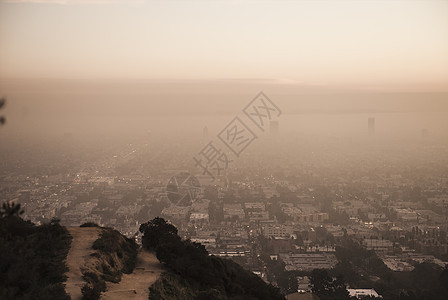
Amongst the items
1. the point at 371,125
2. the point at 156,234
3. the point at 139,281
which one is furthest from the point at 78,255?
the point at 371,125

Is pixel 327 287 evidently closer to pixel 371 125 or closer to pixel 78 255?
pixel 78 255

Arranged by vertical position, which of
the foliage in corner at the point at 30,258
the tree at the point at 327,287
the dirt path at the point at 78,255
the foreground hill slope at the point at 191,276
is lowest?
the tree at the point at 327,287

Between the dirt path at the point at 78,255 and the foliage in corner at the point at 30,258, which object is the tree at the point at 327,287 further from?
the foliage in corner at the point at 30,258

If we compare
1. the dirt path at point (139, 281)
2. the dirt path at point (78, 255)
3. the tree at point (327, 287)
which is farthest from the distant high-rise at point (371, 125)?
the dirt path at point (78, 255)

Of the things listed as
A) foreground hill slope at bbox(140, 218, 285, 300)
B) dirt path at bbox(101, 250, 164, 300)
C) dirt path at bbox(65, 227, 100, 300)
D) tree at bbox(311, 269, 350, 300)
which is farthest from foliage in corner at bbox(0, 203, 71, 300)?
tree at bbox(311, 269, 350, 300)

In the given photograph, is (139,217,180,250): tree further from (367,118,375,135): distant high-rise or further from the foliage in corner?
(367,118,375,135): distant high-rise


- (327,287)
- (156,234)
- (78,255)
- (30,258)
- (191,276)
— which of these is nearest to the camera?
(30,258)

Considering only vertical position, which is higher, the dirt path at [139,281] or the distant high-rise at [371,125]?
the distant high-rise at [371,125]
